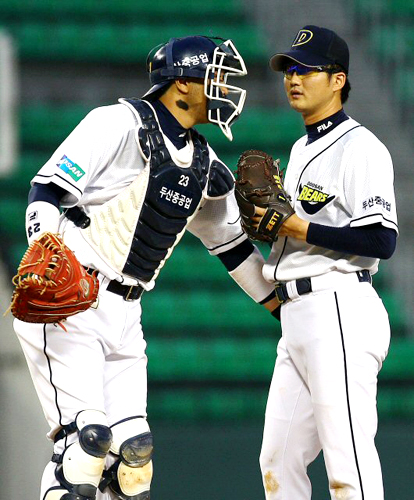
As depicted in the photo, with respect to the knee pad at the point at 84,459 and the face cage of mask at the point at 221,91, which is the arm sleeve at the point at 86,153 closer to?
the face cage of mask at the point at 221,91

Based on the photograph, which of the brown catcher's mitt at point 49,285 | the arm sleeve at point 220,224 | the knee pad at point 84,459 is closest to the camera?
the brown catcher's mitt at point 49,285

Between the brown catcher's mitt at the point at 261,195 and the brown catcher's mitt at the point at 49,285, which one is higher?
the brown catcher's mitt at the point at 261,195

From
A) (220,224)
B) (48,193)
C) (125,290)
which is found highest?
(48,193)

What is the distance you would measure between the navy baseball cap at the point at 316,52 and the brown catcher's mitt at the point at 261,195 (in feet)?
1.18

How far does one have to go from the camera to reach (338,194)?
3449 millimetres

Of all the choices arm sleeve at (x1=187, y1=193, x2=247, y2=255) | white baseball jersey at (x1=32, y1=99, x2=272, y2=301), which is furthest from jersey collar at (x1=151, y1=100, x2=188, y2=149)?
arm sleeve at (x1=187, y1=193, x2=247, y2=255)

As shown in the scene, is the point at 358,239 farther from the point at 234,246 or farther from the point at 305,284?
the point at 234,246

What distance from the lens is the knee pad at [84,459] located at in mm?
3191

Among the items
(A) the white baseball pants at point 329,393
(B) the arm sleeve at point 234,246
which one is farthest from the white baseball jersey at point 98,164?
(A) the white baseball pants at point 329,393

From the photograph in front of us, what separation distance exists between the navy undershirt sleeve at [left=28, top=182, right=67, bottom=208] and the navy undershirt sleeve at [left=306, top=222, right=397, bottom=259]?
85cm

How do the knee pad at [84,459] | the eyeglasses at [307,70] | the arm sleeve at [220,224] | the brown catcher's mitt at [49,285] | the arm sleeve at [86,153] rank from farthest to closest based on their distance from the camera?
the arm sleeve at [220,224]
the eyeglasses at [307,70]
the arm sleeve at [86,153]
the knee pad at [84,459]
the brown catcher's mitt at [49,285]

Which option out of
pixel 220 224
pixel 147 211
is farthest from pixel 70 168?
pixel 220 224

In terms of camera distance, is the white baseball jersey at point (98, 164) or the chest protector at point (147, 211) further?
the chest protector at point (147, 211)

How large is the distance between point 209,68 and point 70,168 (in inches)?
24.2
